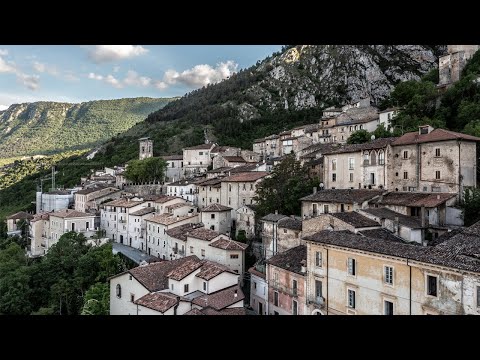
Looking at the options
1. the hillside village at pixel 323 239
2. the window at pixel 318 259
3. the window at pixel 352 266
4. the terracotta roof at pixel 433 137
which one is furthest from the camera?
the terracotta roof at pixel 433 137

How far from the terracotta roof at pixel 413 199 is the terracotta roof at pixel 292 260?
3.97m

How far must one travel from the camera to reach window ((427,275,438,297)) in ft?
30.4

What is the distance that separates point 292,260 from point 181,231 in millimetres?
9090

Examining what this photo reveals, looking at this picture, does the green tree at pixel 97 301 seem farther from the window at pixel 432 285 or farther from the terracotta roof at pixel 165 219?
the window at pixel 432 285

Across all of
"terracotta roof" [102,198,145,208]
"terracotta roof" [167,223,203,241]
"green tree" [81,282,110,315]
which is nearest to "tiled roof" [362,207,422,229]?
"terracotta roof" [167,223,203,241]

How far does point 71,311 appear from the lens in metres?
19.6

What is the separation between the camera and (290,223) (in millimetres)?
17859

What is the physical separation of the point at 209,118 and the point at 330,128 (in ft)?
103

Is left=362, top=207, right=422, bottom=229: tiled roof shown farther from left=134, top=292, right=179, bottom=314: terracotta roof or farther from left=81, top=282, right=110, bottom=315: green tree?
left=81, top=282, right=110, bottom=315: green tree

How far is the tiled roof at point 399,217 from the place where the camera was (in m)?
14.5

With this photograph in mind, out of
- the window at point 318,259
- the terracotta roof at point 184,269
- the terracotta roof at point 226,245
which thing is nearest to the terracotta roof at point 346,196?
the terracotta roof at point 226,245

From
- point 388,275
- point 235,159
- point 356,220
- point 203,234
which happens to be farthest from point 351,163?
point 235,159
